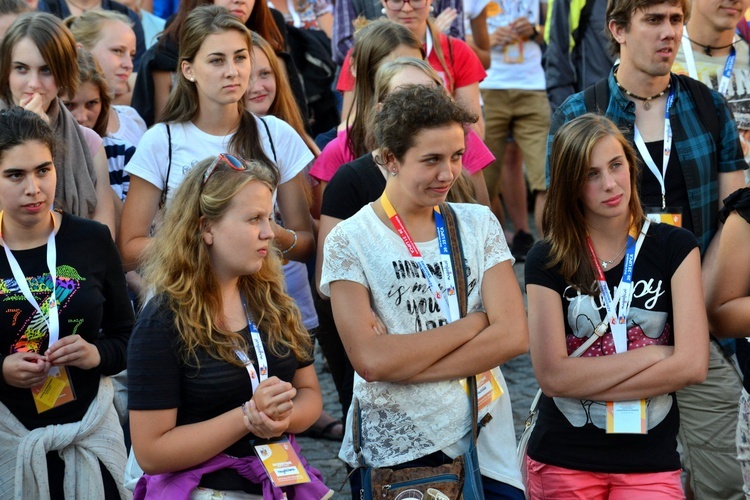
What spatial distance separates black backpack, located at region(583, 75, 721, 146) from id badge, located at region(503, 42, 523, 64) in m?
4.39

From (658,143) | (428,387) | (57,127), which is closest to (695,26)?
(658,143)

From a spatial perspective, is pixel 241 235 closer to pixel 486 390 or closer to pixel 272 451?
pixel 272 451

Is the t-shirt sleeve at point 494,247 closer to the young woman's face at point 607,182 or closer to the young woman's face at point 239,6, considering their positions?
the young woman's face at point 607,182

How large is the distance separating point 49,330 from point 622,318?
7.15 feet

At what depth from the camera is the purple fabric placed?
11.0 feet

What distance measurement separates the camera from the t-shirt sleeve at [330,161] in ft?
16.9

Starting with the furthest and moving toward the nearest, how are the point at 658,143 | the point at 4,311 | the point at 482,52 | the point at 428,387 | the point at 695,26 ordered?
the point at 482,52 → the point at 695,26 → the point at 658,143 → the point at 4,311 → the point at 428,387

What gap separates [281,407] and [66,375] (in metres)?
1.19

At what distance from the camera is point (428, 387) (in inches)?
143

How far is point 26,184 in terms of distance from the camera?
402 cm

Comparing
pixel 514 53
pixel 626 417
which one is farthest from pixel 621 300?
pixel 514 53

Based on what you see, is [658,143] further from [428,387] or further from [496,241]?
[428,387]

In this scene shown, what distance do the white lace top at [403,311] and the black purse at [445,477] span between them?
0.16 feet

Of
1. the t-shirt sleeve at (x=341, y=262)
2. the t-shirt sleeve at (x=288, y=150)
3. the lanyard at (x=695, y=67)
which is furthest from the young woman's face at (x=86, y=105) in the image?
the lanyard at (x=695, y=67)
